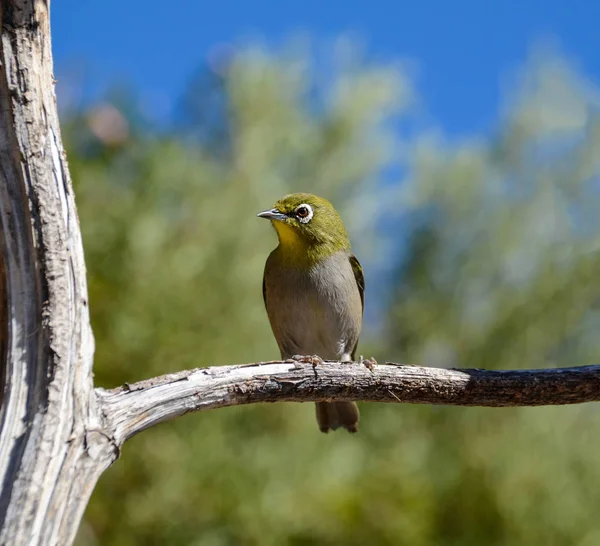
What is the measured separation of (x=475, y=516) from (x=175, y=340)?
131 inches

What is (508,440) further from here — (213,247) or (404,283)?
(213,247)

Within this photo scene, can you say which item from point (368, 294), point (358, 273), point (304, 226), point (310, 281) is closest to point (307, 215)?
point (304, 226)

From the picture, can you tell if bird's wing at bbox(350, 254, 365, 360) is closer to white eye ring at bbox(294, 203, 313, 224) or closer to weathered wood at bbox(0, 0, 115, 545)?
white eye ring at bbox(294, 203, 313, 224)

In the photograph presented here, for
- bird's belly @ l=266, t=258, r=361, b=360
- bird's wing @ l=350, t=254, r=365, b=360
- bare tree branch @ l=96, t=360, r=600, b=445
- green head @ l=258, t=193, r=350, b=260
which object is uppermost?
green head @ l=258, t=193, r=350, b=260

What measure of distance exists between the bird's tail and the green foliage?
8.98 feet

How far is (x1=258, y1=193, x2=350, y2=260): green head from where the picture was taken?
449cm

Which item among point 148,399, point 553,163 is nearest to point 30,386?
point 148,399

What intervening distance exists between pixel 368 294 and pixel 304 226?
3.92 meters

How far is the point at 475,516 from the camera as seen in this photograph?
24.3ft

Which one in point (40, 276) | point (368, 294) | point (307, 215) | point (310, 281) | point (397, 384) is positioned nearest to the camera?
point (40, 276)

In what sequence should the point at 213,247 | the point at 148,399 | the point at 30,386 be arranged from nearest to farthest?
the point at 30,386
the point at 148,399
the point at 213,247

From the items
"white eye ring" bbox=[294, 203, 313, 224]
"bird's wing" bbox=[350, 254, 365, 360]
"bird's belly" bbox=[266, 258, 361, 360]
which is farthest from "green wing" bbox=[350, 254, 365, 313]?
"white eye ring" bbox=[294, 203, 313, 224]

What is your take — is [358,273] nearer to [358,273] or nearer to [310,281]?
[358,273]

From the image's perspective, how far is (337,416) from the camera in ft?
14.0
